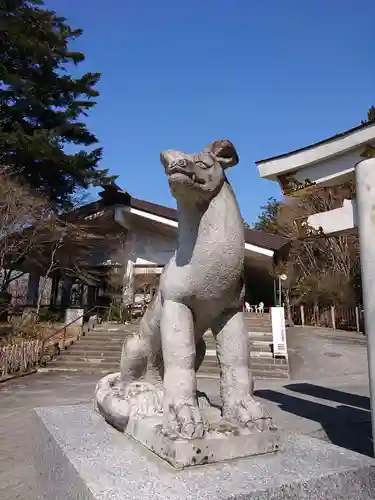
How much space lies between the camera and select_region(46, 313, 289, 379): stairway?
30.8ft

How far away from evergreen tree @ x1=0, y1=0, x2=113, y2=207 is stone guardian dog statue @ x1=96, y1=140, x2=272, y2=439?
1350 cm

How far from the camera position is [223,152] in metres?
2.18

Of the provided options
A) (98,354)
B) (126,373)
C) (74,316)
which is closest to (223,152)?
(126,373)

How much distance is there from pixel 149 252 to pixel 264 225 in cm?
1290

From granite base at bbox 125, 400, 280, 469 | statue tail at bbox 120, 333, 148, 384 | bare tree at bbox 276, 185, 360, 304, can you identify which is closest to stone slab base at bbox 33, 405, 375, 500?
granite base at bbox 125, 400, 280, 469

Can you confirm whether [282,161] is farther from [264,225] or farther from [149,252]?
[264,225]

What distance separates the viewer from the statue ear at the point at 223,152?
2.17 meters

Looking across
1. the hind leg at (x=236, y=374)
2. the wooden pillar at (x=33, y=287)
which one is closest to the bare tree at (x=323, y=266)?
the wooden pillar at (x=33, y=287)

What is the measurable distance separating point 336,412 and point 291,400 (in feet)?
3.05

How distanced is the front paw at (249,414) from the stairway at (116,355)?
7.25m

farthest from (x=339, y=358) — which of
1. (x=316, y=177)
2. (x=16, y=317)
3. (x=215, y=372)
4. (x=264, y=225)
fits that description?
(x=264, y=225)

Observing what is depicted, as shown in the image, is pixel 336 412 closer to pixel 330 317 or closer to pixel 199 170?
pixel 199 170

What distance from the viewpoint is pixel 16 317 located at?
47.2 feet

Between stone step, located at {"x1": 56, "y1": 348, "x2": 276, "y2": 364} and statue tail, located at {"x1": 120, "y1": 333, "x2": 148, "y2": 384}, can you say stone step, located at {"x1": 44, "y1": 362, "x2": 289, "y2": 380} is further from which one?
statue tail, located at {"x1": 120, "y1": 333, "x2": 148, "y2": 384}
